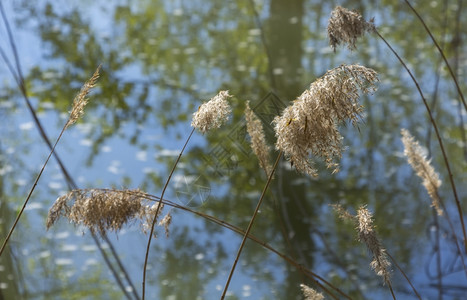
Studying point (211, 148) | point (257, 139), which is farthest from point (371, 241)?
point (211, 148)

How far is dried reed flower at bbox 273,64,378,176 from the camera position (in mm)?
1280

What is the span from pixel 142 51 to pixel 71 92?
92 cm

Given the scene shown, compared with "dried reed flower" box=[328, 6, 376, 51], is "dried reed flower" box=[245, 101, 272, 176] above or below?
below

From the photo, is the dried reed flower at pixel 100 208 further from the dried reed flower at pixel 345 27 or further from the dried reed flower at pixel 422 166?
the dried reed flower at pixel 422 166

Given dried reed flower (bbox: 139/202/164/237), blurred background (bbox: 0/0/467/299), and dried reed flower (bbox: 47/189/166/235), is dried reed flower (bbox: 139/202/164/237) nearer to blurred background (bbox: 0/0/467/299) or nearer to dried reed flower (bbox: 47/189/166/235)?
dried reed flower (bbox: 47/189/166/235)

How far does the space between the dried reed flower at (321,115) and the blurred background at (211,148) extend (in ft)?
2.67

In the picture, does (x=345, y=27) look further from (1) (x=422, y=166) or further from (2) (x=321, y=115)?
(1) (x=422, y=166)

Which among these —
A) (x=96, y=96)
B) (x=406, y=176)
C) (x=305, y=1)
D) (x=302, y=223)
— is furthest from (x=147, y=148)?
(x=305, y=1)

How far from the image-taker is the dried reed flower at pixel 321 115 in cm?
128

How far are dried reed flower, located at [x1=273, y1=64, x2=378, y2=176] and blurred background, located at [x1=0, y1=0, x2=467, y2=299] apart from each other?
0.82m

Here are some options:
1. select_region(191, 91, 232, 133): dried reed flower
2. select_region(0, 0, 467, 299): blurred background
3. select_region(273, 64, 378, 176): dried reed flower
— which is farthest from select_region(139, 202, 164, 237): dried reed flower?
select_region(0, 0, 467, 299): blurred background

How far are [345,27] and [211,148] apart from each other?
3.16 meters

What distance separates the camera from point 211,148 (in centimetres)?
462

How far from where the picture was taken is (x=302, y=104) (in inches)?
50.4
